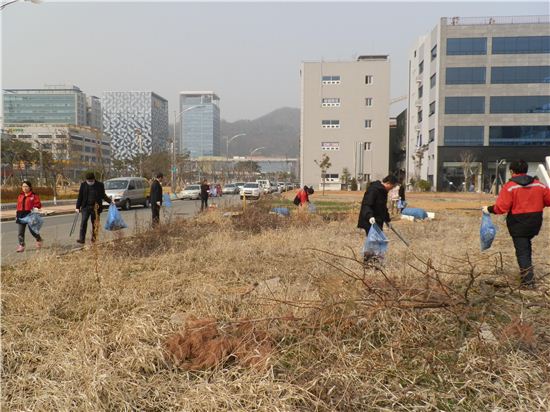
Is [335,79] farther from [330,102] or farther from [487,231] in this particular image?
[487,231]

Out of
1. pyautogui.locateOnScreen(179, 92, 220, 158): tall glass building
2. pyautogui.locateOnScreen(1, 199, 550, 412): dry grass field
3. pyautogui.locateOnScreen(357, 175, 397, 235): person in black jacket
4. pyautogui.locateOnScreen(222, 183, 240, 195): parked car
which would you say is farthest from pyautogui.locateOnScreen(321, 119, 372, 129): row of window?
pyautogui.locateOnScreen(179, 92, 220, 158): tall glass building

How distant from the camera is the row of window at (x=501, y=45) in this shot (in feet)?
170

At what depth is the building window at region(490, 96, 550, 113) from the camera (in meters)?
51.8

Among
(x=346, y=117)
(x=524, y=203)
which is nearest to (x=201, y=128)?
(x=346, y=117)

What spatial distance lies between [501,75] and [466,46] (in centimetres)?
540

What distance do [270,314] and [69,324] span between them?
6.34 ft

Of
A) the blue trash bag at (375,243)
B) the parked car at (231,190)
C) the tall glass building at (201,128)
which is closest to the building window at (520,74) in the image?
the parked car at (231,190)

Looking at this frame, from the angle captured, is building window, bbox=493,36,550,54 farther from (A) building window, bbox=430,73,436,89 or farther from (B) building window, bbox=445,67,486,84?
(A) building window, bbox=430,73,436,89

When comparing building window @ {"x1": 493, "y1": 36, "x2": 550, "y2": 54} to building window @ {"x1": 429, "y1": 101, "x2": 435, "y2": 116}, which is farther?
building window @ {"x1": 429, "y1": 101, "x2": 435, "y2": 116}

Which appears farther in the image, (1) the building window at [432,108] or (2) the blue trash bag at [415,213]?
(1) the building window at [432,108]

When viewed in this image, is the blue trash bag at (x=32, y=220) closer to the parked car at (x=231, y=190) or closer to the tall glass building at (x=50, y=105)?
the parked car at (x=231, y=190)

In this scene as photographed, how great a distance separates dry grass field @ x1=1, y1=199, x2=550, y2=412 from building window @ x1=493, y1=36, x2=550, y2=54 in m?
56.1

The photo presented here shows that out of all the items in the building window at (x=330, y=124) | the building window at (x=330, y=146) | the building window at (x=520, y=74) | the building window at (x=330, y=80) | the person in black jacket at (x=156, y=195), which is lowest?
the person in black jacket at (x=156, y=195)

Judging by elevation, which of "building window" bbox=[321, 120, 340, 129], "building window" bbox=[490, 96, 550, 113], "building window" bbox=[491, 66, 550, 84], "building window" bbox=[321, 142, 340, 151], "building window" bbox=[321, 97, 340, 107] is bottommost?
"building window" bbox=[321, 142, 340, 151]
